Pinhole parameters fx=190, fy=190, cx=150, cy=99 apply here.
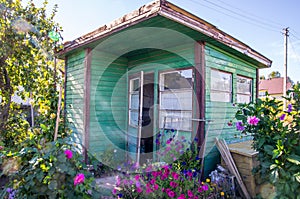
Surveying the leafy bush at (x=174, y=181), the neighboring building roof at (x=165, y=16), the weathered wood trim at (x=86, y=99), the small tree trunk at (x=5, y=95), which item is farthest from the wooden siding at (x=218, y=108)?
the small tree trunk at (x=5, y=95)

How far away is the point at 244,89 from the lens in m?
4.45

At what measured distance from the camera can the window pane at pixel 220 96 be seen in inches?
136

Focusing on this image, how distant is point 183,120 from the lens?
343 cm

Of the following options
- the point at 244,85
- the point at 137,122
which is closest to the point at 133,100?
the point at 137,122

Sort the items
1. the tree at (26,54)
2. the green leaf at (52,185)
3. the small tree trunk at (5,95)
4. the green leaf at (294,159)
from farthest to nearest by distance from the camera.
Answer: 1. the small tree trunk at (5,95)
2. the tree at (26,54)
3. the green leaf at (294,159)
4. the green leaf at (52,185)

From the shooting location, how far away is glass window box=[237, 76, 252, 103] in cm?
425

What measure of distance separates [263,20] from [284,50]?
2333mm

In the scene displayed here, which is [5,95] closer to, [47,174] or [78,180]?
[47,174]

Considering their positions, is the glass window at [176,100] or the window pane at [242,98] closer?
the glass window at [176,100]

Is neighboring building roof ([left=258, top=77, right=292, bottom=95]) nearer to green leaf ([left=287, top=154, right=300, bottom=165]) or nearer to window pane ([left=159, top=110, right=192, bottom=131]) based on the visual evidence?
window pane ([left=159, top=110, right=192, bottom=131])

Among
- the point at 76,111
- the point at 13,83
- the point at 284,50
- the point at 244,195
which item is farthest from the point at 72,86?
the point at 284,50

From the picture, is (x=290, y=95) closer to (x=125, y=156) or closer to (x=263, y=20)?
(x=125, y=156)

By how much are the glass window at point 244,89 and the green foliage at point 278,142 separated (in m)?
1.90

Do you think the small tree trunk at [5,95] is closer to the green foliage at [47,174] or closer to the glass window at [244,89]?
the green foliage at [47,174]
